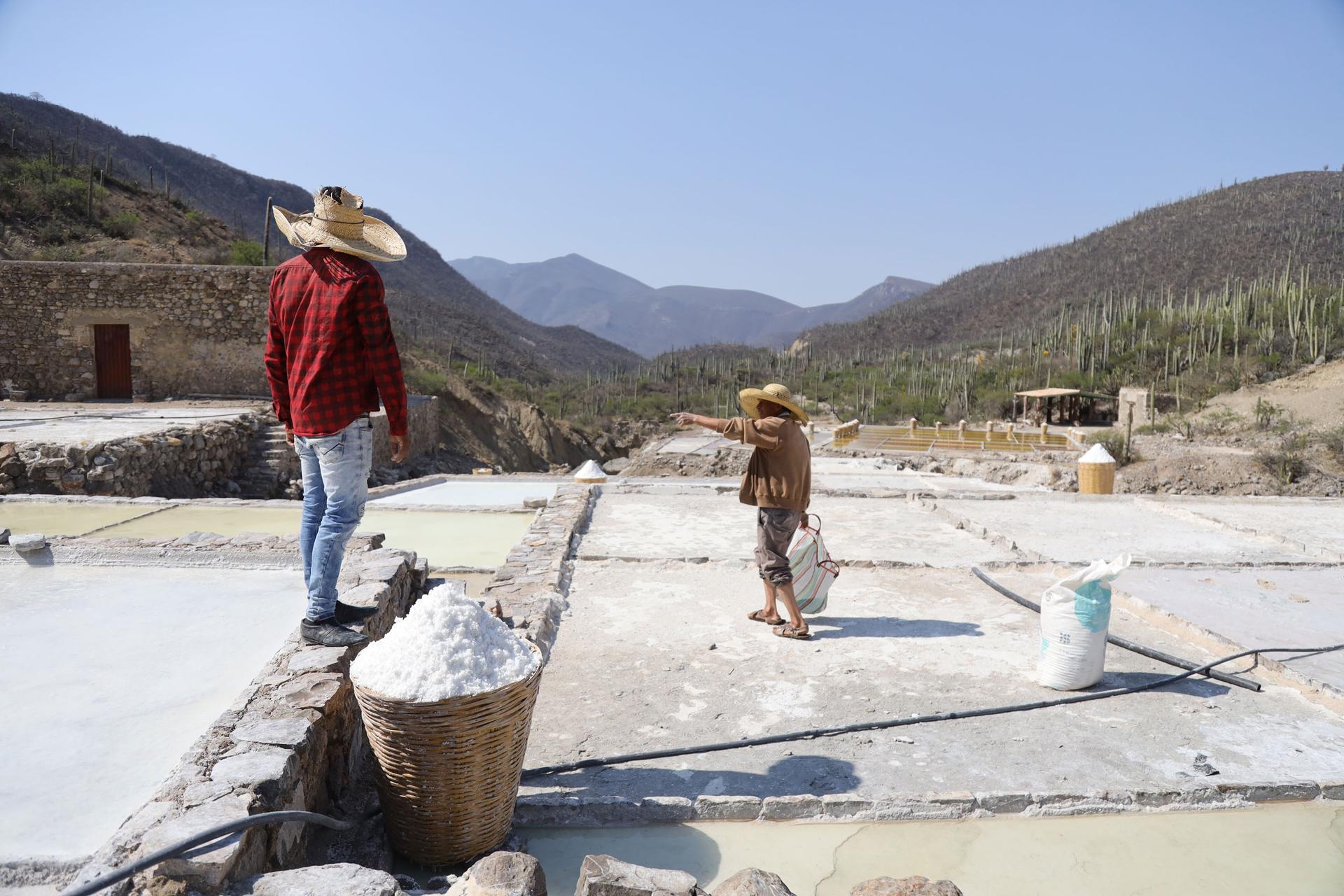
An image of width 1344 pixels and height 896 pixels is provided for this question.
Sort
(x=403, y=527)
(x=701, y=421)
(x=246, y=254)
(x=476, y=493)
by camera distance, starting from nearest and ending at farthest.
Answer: (x=701, y=421), (x=403, y=527), (x=476, y=493), (x=246, y=254)

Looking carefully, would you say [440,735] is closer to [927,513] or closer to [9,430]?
[927,513]

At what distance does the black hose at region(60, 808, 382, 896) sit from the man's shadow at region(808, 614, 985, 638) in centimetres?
322

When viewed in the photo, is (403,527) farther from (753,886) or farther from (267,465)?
(753,886)

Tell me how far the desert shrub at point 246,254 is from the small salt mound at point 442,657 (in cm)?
2601

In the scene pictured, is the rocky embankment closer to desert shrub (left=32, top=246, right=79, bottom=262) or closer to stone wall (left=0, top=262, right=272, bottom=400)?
stone wall (left=0, top=262, right=272, bottom=400)

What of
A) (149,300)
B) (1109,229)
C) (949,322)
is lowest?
(149,300)

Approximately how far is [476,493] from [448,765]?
8.64 metres

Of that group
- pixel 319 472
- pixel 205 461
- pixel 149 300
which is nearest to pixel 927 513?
pixel 319 472

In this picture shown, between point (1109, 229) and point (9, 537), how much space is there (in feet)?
219

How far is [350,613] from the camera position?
140 inches

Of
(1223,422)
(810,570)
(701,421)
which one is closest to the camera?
(701,421)

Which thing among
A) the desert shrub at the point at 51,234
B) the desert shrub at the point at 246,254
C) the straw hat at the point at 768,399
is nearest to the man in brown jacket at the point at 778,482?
the straw hat at the point at 768,399

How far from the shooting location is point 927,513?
9234 mm

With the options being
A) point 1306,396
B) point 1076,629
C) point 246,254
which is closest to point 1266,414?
point 1306,396
